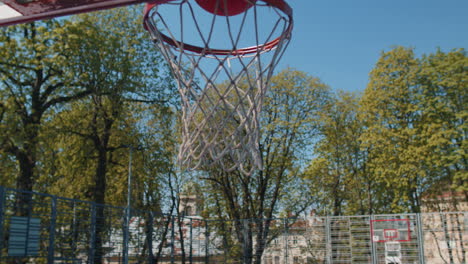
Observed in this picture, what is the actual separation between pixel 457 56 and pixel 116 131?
13372 millimetres

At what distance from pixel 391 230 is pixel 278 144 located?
7.32 meters

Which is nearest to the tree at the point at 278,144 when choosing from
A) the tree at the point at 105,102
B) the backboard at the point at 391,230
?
the tree at the point at 105,102

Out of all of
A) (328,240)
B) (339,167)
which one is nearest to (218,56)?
(328,240)

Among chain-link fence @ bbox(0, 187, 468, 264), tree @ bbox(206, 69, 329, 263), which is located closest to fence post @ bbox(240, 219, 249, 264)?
chain-link fence @ bbox(0, 187, 468, 264)

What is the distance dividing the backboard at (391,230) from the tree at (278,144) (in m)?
6.34

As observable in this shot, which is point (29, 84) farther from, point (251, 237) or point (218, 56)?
point (218, 56)

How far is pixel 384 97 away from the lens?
58.1 feet

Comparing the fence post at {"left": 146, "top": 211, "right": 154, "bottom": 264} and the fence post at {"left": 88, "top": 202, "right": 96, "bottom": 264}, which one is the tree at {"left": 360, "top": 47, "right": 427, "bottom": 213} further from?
the fence post at {"left": 88, "top": 202, "right": 96, "bottom": 264}

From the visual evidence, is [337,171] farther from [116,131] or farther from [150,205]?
[116,131]

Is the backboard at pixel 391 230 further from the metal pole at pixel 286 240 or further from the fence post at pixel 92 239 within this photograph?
the fence post at pixel 92 239

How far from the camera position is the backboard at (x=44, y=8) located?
4.56 meters

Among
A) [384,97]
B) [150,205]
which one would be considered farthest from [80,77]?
[384,97]

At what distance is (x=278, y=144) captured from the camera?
67.0ft

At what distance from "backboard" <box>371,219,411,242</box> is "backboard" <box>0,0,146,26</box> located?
1255cm
